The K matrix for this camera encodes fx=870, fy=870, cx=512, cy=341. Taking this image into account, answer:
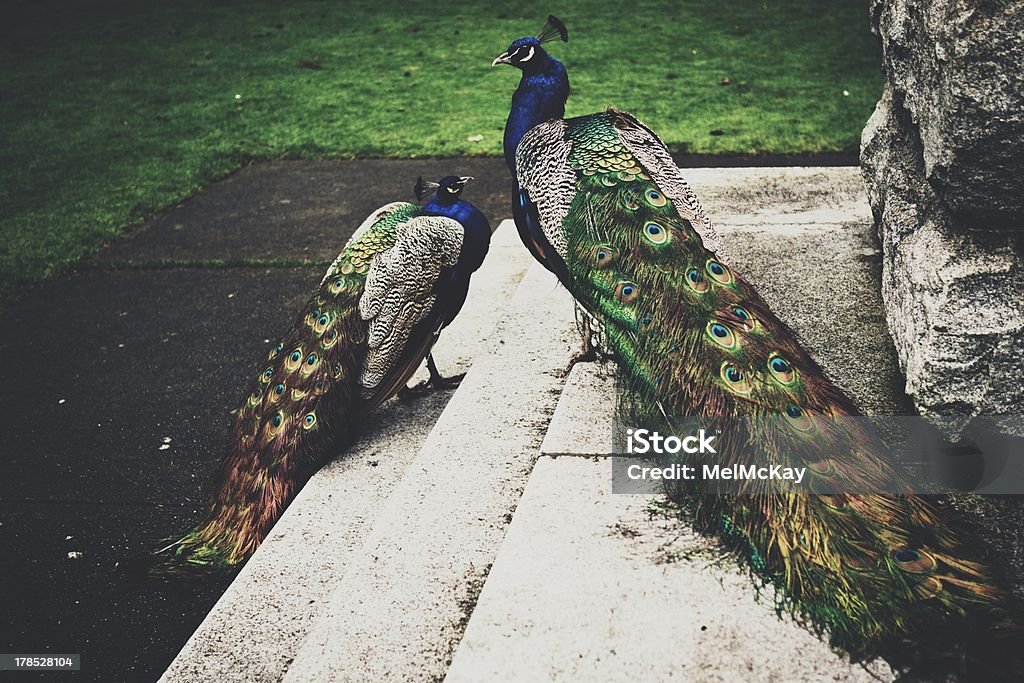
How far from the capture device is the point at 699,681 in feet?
5.80

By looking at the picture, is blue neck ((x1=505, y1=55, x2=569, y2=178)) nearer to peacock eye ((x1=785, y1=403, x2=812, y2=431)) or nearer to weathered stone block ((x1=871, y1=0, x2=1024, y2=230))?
weathered stone block ((x1=871, y1=0, x2=1024, y2=230))

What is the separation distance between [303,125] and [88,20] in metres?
6.11

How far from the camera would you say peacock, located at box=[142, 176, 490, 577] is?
2.96 metres

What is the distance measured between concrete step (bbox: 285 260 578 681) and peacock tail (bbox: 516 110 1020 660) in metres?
0.44

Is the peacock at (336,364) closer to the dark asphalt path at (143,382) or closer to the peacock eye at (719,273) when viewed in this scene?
the dark asphalt path at (143,382)

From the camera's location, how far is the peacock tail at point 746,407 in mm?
1805

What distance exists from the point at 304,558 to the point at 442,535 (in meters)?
0.58

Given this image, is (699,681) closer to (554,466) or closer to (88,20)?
(554,466)

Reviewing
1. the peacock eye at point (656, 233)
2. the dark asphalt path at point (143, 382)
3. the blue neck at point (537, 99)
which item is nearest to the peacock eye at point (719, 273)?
the peacock eye at point (656, 233)

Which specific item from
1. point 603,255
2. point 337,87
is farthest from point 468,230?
point 337,87

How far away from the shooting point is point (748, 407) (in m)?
2.20

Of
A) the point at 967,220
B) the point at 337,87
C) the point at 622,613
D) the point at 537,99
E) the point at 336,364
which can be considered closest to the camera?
the point at 622,613

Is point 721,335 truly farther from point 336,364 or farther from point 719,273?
point 336,364

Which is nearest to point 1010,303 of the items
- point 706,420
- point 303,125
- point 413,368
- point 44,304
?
point 706,420
